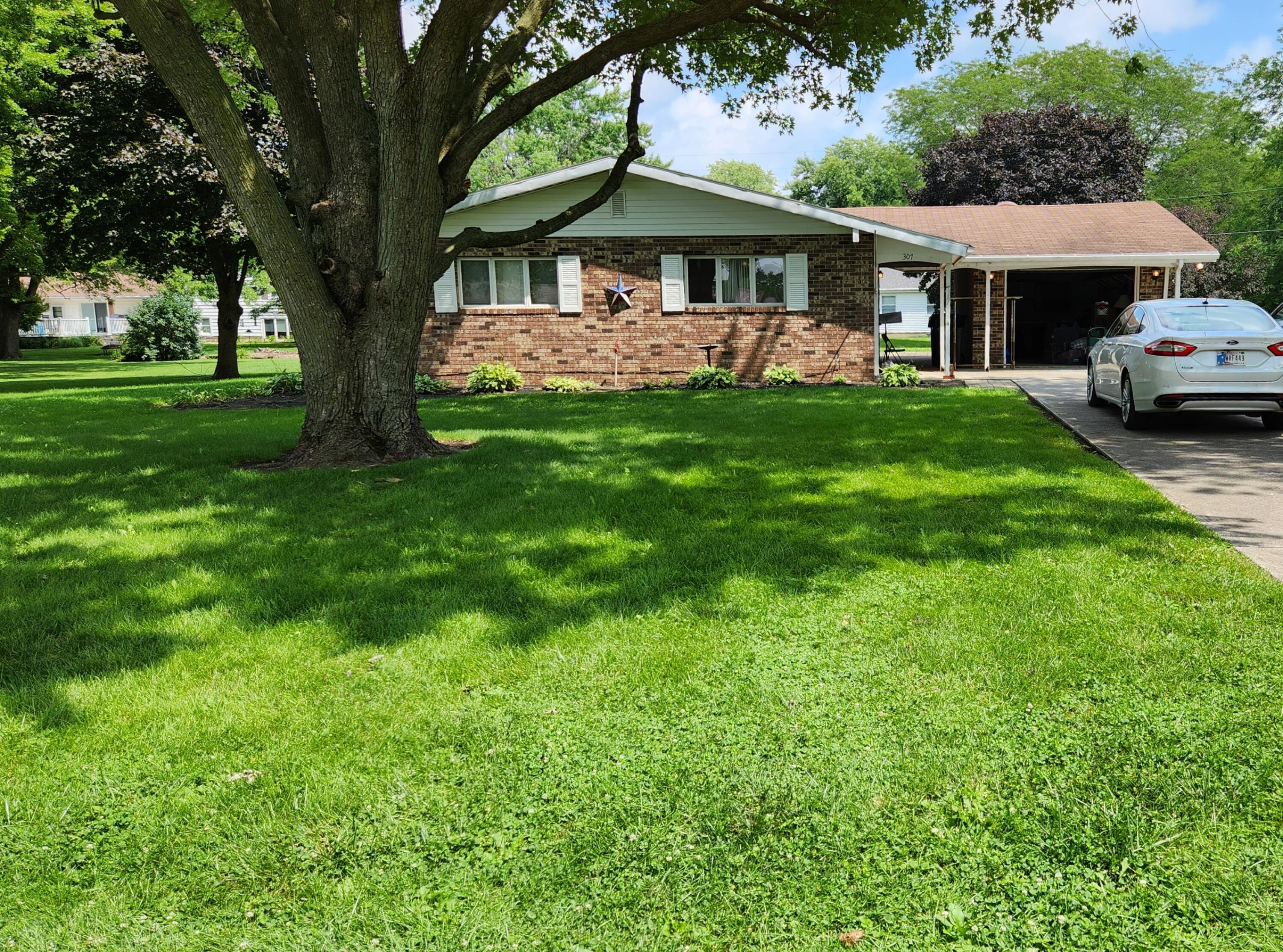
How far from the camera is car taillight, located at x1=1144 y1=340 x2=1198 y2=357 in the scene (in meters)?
10.1

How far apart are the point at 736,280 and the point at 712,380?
2.64 meters

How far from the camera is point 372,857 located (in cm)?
266

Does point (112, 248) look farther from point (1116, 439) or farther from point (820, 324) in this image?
point (1116, 439)

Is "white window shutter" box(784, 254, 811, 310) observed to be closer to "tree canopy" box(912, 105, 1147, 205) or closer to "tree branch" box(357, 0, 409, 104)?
"tree branch" box(357, 0, 409, 104)

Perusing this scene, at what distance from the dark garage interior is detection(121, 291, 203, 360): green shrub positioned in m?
34.1

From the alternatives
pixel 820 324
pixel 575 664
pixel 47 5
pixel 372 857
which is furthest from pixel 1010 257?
pixel 47 5

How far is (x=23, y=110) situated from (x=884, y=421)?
73.0 feet

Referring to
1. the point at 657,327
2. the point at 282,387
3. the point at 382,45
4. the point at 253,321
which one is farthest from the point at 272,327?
the point at 382,45

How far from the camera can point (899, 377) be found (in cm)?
1872

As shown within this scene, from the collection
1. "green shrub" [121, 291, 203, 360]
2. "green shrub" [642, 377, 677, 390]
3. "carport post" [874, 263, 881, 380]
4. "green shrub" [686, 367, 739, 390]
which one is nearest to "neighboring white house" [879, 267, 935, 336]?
"carport post" [874, 263, 881, 380]

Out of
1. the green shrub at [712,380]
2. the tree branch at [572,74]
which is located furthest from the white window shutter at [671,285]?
the tree branch at [572,74]

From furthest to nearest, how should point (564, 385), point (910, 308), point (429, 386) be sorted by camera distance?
point (910, 308) < point (564, 385) < point (429, 386)

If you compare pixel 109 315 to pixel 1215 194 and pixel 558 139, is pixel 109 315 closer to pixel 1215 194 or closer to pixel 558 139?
pixel 558 139

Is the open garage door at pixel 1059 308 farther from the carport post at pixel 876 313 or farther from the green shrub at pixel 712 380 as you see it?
the green shrub at pixel 712 380
